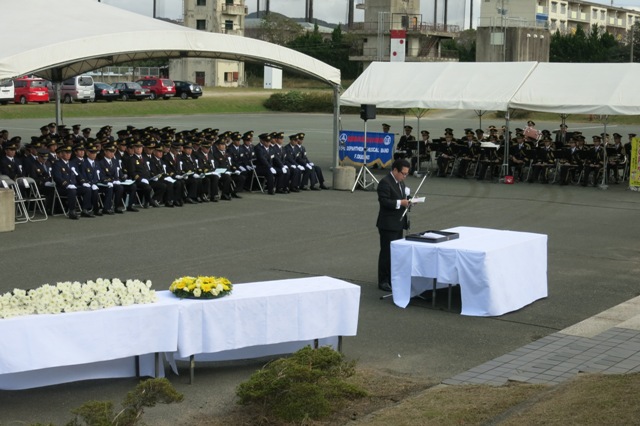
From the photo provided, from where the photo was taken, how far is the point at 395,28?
85.9 metres

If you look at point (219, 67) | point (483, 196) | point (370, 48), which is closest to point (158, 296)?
point (483, 196)

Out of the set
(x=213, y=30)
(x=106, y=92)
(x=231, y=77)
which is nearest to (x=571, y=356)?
(x=106, y=92)

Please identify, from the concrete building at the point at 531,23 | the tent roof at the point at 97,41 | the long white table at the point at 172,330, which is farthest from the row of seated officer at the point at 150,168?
the concrete building at the point at 531,23

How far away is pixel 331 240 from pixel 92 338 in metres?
9.00

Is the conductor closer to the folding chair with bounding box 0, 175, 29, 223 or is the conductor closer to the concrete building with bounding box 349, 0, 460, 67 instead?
the folding chair with bounding box 0, 175, 29, 223

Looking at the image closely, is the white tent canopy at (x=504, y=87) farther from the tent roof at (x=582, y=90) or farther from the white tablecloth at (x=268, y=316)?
the white tablecloth at (x=268, y=316)

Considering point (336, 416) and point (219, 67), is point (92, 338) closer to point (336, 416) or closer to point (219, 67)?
point (336, 416)

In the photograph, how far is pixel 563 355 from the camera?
9.46 meters

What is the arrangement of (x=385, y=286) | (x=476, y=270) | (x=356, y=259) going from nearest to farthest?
(x=476, y=270) → (x=385, y=286) → (x=356, y=259)

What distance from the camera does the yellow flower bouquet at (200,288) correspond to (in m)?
8.45

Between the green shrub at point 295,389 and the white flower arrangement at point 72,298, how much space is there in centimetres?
142

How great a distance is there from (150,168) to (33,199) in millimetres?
3091

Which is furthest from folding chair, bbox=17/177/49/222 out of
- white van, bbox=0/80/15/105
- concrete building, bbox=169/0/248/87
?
concrete building, bbox=169/0/248/87

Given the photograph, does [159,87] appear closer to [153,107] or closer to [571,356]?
[153,107]
